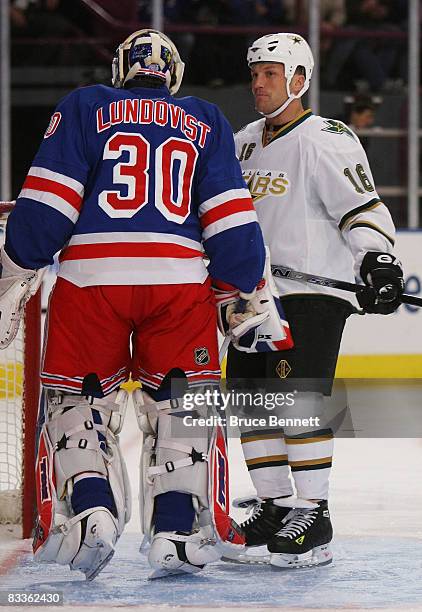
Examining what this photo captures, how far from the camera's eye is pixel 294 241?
3146 mm

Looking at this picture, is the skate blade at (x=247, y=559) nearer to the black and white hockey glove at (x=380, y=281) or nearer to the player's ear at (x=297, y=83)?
the black and white hockey glove at (x=380, y=281)

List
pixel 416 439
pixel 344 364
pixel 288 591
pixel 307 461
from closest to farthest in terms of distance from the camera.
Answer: pixel 288 591 < pixel 307 461 < pixel 416 439 < pixel 344 364

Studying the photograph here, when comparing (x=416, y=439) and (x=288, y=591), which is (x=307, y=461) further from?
(x=416, y=439)

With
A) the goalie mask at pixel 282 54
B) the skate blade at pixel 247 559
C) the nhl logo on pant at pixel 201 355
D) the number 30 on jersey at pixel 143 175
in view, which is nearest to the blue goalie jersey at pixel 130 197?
the number 30 on jersey at pixel 143 175

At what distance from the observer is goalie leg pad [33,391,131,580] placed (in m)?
2.74

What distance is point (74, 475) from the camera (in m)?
2.79

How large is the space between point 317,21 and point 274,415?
406cm

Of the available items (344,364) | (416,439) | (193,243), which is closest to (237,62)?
(344,364)

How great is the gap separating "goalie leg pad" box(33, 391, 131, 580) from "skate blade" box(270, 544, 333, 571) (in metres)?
0.40

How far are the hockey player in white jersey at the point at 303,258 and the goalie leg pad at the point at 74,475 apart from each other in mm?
451

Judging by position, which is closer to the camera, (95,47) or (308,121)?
(308,121)

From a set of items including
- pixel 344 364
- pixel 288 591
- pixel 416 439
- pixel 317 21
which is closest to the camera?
pixel 288 591

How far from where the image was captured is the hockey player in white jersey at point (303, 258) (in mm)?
3064

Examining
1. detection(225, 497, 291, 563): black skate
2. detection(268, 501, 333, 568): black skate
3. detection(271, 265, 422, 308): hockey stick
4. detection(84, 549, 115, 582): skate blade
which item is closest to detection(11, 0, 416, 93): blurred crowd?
detection(271, 265, 422, 308): hockey stick
